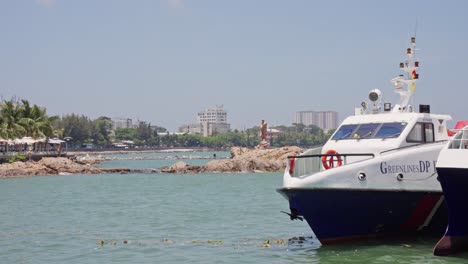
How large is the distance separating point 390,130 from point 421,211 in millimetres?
2253

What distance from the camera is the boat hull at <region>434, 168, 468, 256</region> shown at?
15.3m

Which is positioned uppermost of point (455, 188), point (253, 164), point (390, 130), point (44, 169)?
point (390, 130)

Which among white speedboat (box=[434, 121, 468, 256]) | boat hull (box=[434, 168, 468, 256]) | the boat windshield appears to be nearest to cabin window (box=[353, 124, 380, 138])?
the boat windshield

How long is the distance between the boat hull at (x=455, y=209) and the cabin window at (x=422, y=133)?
2.85 m

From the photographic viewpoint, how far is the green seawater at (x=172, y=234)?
17.6 meters

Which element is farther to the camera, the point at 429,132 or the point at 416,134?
the point at 429,132

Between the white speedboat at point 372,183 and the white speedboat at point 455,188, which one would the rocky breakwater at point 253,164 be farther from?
the white speedboat at point 455,188

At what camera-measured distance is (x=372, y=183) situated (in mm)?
16766

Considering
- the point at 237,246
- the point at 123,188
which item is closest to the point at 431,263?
the point at 237,246

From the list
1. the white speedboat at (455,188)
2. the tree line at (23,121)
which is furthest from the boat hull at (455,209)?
the tree line at (23,121)

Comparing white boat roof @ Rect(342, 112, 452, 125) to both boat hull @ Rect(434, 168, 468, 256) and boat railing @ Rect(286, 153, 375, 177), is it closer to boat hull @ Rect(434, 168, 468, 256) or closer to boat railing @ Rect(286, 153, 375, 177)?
boat railing @ Rect(286, 153, 375, 177)

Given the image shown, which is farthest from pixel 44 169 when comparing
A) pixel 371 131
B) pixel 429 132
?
pixel 429 132

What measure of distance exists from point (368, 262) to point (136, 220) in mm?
13291

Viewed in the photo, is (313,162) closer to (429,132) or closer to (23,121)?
(429,132)
